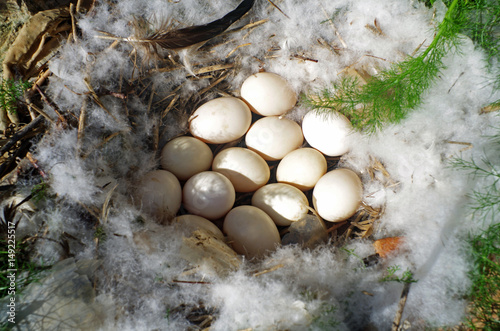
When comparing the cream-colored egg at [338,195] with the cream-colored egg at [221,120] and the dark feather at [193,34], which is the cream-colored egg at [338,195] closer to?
the cream-colored egg at [221,120]

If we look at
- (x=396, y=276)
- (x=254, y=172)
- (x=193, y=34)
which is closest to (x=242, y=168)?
(x=254, y=172)

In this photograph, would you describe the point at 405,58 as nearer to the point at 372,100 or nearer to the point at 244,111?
the point at 372,100

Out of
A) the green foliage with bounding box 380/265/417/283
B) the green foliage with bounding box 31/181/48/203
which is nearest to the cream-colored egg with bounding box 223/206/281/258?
the green foliage with bounding box 380/265/417/283

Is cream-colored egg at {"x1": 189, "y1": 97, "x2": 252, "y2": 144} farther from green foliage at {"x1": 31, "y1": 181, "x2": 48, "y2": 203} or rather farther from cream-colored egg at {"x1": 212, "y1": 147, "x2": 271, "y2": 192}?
green foliage at {"x1": 31, "y1": 181, "x2": 48, "y2": 203}

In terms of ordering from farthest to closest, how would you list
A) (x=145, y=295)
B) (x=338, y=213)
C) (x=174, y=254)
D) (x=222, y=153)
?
(x=222, y=153) < (x=338, y=213) < (x=174, y=254) < (x=145, y=295)

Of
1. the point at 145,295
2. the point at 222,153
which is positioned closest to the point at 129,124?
the point at 222,153

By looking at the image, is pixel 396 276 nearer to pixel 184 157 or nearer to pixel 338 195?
pixel 338 195
